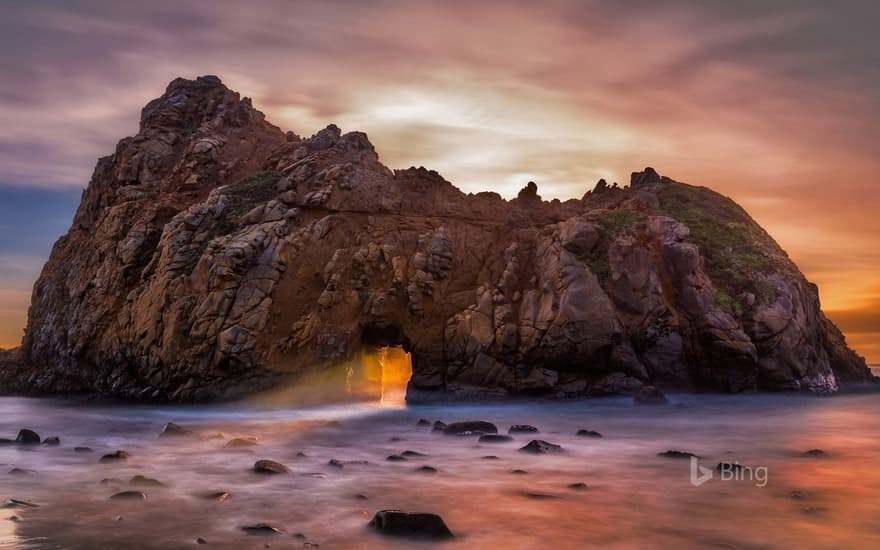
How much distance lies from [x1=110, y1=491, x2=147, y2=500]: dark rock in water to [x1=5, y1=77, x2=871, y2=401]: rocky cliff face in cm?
1583

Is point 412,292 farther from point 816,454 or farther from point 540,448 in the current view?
point 816,454

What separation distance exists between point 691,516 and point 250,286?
21.3m

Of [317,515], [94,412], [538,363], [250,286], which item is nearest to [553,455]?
[317,515]

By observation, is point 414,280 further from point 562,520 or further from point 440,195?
point 562,520

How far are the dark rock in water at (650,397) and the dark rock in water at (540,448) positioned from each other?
10.2 meters

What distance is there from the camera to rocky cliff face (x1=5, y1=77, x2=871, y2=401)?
26719 mm

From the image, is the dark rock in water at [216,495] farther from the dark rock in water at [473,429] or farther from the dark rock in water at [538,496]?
the dark rock in water at [473,429]

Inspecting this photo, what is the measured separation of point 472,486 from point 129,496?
5.51 meters

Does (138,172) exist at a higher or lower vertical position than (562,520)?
higher

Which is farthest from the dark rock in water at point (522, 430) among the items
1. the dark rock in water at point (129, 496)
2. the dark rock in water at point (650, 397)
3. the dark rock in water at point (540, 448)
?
the dark rock in water at point (129, 496)

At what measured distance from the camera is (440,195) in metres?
32.5

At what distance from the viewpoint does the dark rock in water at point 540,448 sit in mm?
15086

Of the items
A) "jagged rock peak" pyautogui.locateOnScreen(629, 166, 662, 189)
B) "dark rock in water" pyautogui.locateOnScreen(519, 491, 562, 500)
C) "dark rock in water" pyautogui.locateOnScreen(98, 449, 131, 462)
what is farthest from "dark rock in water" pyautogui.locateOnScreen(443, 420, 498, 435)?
"jagged rock peak" pyautogui.locateOnScreen(629, 166, 662, 189)

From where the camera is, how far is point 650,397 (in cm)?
→ 2480
